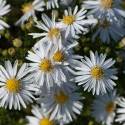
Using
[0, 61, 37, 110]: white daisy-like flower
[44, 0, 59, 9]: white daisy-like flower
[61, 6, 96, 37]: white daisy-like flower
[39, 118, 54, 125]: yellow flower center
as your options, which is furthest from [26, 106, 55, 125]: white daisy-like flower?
[44, 0, 59, 9]: white daisy-like flower

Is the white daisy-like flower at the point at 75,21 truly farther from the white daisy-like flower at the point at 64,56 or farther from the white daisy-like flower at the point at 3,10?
the white daisy-like flower at the point at 3,10

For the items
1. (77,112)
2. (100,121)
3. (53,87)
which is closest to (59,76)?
(53,87)

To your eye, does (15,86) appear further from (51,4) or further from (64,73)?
(51,4)

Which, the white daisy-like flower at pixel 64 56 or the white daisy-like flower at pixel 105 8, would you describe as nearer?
the white daisy-like flower at pixel 64 56

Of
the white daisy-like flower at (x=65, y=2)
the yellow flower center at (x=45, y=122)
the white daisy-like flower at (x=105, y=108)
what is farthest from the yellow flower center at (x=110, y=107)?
the white daisy-like flower at (x=65, y=2)

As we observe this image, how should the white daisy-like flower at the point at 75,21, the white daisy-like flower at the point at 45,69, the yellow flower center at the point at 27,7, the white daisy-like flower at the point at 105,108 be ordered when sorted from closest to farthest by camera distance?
the white daisy-like flower at the point at 45,69 → the white daisy-like flower at the point at 75,21 → the white daisy-like flower at the point at 105,108 → the yellow flower center at the point at 27,7

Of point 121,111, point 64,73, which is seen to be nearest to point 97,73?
point 64,73

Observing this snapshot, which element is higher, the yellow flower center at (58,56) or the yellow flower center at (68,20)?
the yellow flower center at (68,20)

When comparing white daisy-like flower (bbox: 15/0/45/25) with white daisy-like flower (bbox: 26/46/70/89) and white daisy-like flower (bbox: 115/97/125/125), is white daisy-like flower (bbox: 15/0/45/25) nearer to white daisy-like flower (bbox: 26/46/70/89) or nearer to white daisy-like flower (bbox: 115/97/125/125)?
white daisy-like flower (bbox: 26/46/70/89)
